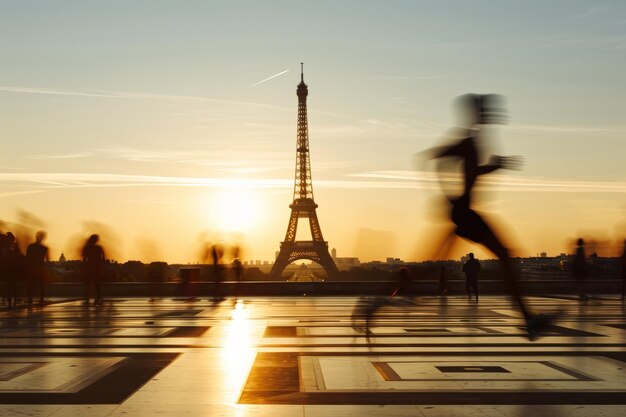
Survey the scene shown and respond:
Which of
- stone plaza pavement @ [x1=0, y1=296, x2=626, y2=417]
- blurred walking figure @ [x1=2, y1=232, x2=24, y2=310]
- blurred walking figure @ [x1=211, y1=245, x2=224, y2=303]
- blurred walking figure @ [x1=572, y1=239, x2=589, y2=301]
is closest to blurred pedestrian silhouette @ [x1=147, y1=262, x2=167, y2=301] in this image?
blurred walking figure @ [x1=211, y1=245, x2=224, y2=303]

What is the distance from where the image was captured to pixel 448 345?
1191cm

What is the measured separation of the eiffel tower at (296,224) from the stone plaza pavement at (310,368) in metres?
67.8

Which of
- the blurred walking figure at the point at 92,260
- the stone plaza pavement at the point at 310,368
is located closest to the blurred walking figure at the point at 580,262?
the stone plaza pavement at the point at 310,368

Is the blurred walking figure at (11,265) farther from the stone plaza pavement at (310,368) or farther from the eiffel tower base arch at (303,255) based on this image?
the eiffel tower base arch at (303,255)

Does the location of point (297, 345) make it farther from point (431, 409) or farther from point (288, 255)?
point (288, 255)

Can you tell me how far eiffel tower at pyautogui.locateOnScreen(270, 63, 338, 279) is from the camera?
84.8 m

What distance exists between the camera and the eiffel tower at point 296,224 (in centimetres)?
8481

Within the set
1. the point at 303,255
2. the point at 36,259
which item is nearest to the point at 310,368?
the point at 36,259

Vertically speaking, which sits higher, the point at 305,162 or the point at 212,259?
the point at 305,162

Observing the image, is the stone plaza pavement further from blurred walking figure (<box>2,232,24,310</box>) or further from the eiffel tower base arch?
the eiffel tower base arch

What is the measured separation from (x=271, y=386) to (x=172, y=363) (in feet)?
7.11

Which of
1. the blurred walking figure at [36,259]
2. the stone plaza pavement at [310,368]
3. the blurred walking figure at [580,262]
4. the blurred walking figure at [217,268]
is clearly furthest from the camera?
the blurred walking figure at [217,268]

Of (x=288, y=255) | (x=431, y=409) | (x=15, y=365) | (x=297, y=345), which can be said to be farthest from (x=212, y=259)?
(x=288, y=255)

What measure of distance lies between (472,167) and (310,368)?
9.36 ft
